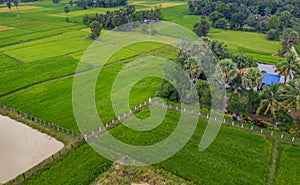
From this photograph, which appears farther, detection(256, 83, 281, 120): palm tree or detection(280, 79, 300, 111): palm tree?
detection(256, 83, 281, 120): palm tree

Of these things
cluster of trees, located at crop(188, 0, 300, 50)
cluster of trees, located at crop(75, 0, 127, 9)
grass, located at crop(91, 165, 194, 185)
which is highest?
cluster of trees, located at crop(75, 0, 127, 9)

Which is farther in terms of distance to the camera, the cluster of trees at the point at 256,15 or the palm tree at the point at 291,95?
the cluster of trees at the point at 256,15

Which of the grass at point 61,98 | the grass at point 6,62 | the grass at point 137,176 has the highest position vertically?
the grass at point 6,62

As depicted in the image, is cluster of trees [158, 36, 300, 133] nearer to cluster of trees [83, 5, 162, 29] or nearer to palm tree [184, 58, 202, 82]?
palm tree [184, 58, 202, 82]

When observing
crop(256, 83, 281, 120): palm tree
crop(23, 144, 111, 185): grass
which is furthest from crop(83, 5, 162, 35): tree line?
crop(23, 144, 111, 185): grass

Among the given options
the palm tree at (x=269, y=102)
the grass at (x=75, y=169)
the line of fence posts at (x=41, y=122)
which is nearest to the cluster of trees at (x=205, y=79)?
the palm tree at (x=269, y=102)

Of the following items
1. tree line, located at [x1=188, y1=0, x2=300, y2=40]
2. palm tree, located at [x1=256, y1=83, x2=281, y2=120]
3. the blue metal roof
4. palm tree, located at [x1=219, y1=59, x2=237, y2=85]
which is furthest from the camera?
tree line, located at [x1=188, y1=0, x2=300, y2=40]

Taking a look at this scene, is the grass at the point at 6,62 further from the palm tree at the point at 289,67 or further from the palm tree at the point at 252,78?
the palm tree at the point at 289,67

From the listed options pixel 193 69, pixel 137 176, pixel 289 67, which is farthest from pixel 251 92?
pixel 137 176
